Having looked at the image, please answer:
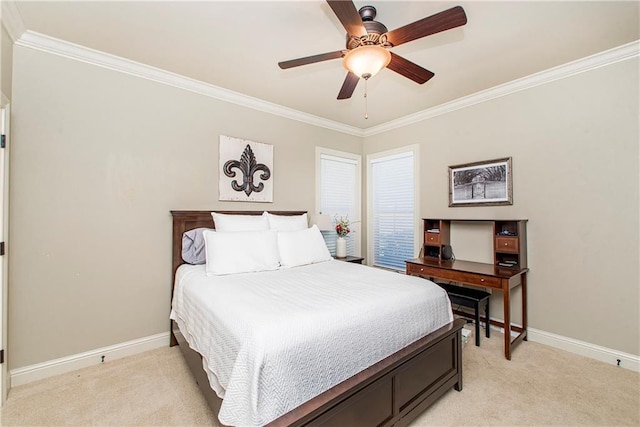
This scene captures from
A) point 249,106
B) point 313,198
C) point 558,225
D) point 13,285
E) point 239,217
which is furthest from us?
point 313,198

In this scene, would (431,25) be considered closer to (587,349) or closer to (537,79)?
(537,79)

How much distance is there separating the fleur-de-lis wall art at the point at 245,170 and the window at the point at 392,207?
5.90ft

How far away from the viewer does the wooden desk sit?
8.30 ft

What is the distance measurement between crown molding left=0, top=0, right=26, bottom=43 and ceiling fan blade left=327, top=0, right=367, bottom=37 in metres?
2.20

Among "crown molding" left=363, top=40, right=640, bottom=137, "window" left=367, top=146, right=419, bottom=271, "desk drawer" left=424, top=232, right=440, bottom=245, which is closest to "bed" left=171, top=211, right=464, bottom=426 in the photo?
"desk drawer" left=424, top=232, right=440, bottom=245

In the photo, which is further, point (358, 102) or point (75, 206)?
point (358, 102)

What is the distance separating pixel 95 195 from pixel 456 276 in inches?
A: 137

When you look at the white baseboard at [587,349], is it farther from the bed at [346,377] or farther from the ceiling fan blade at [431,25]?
the ceiling fan blade at [431,25]

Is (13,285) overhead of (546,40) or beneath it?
beneath

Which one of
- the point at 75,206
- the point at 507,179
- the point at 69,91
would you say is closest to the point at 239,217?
the point at 75,206

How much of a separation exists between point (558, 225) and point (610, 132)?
0.90 metres

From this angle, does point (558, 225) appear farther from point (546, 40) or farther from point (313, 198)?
point (313, 198)

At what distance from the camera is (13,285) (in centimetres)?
216

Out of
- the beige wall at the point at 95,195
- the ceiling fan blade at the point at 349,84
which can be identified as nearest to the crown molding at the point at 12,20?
the beige wall at the point at 95,195
